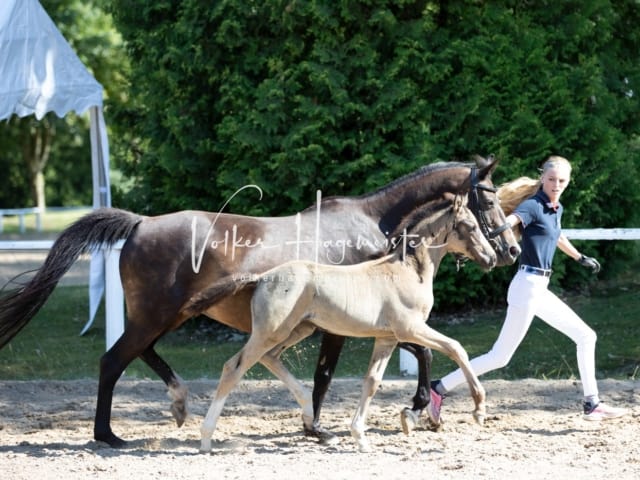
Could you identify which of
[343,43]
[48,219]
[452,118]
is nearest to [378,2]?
[343,43]

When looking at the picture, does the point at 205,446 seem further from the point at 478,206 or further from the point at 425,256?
the point at 478,206

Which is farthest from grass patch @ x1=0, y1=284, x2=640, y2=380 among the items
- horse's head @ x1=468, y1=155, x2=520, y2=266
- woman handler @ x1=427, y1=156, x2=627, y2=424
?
horse's head @ x1=468, y1=155, x2=520, y2=266

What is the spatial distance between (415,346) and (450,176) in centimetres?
121

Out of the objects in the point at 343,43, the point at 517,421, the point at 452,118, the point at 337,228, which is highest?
the point at 343,43

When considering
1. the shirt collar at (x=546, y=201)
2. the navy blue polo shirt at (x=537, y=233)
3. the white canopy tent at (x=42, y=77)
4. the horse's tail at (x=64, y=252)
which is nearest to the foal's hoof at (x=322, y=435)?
the navy blue polo shirt at (x=537, y=233)

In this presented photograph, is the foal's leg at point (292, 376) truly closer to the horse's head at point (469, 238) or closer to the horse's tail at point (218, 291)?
the horse's tail at point (218, 291)

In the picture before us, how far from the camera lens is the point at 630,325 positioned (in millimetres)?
10336

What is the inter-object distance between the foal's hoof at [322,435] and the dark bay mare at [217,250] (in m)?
0.02

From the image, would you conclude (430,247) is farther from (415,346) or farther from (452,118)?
(452,118)

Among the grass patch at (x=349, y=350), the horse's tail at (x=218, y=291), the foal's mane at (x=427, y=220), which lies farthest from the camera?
the grass patch at (x=349, y=350)

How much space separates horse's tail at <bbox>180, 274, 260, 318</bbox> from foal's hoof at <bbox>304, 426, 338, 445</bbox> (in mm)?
1080

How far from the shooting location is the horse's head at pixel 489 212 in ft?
20.0

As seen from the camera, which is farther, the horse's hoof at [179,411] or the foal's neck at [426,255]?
the horse's hoof at [179,411]

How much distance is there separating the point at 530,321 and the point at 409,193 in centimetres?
119
